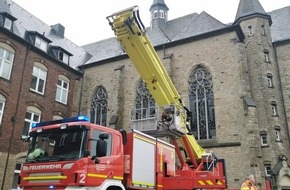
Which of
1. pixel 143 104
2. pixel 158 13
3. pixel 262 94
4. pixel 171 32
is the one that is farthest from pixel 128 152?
pixel 158 13

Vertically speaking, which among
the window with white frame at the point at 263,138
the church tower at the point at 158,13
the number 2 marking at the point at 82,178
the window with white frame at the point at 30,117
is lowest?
the number 2 marking at the point at 82,178

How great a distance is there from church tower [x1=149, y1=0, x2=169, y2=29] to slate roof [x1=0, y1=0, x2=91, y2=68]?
797 centimetres

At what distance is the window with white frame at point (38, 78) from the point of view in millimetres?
19938

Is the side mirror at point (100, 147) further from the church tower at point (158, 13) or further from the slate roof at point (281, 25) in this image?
the church tower at point (158, 13)

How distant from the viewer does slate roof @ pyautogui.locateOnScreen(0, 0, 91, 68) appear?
65.6ft

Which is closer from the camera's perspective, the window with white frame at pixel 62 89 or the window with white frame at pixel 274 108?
the window with white frame at pixel 274 108

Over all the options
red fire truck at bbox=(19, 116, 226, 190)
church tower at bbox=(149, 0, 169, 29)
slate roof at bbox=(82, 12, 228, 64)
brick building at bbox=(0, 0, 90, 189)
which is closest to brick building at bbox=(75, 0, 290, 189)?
slate roof at bbox=(82, 12, 228, 64)

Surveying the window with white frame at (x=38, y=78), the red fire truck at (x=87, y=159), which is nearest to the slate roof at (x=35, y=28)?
the window with white frame at (x=38, y=78)

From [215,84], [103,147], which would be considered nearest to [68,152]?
[103,147]

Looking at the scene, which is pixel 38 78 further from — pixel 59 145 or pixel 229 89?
pixel 59 145

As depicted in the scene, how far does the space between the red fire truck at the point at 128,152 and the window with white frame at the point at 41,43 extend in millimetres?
13116

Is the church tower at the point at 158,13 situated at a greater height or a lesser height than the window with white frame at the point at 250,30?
greater

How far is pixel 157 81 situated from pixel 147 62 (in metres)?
0.81

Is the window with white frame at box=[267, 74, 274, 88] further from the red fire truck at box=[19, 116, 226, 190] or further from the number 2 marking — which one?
the number 2 marking
